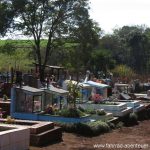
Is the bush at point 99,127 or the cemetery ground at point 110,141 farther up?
the bush at point 99,127

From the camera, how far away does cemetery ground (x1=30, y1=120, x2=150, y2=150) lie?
16.1 meters

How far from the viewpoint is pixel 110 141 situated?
18328 mm

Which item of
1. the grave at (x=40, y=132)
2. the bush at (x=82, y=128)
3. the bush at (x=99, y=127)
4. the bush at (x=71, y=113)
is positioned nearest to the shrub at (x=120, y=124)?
the bush at (x=99, y=127)

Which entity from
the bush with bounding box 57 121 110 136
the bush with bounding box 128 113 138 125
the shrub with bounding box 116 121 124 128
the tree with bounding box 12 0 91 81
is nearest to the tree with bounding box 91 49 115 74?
the tree with bounding box 12 0 91 81

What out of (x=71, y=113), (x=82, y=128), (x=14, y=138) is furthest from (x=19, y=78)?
(x=14, y=138)

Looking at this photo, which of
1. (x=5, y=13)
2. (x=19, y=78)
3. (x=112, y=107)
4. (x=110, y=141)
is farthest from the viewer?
(x=5, y=13)

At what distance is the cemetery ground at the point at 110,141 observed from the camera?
1614cm

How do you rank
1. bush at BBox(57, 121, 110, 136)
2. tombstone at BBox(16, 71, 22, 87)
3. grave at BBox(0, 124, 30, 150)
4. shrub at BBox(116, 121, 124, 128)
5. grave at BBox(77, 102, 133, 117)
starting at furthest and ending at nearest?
1. grave at BBox(77, 102, 133, 117)
2. shrub at BBox(116, 121, 124, 128)
3. tombstone at BBox(16, 71, 22, 87)
4. bush at BBox(57, 121, 110, 136)
5. grave at BBox(0, 124, 30, 150)

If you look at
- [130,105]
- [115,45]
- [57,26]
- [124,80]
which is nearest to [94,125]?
[130,105]

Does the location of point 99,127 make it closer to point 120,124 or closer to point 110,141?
point 110,141

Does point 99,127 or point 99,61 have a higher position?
point 99,61

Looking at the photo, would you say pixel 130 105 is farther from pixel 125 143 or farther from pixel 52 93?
pixel 125 143

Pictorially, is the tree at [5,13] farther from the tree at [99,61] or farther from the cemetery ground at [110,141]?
the cemetery ground at [110,141]

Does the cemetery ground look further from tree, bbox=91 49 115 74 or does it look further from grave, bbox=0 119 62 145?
tree, bbox=91 49 115 74
